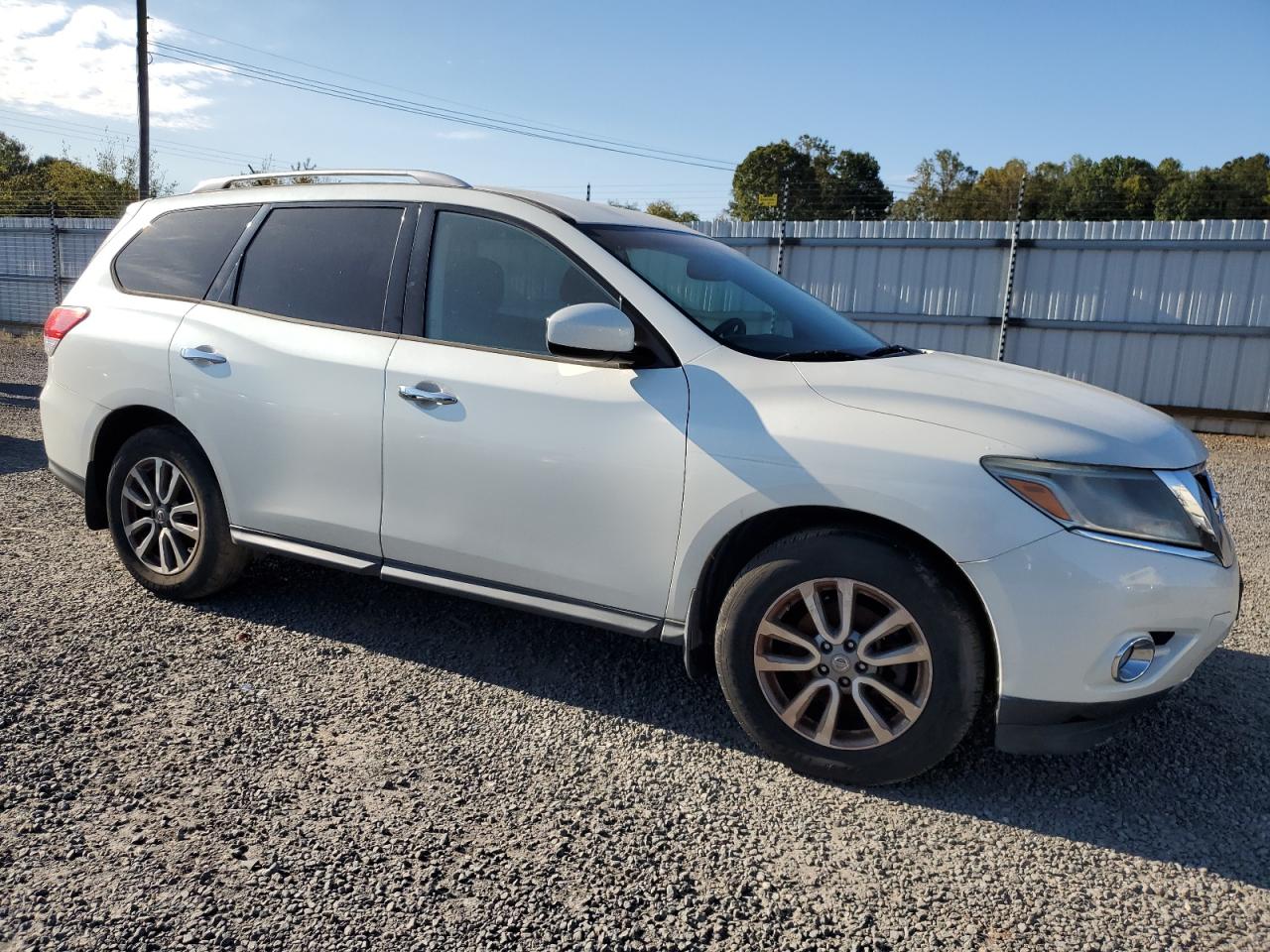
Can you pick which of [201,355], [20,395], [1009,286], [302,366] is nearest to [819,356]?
[302,366]

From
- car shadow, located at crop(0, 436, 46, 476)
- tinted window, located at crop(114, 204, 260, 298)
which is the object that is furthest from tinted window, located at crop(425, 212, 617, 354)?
car shadow, located at crop(0, 436, 46, 476)

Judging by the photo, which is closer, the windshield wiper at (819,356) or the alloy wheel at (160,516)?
the windshield wiper at (819,356)

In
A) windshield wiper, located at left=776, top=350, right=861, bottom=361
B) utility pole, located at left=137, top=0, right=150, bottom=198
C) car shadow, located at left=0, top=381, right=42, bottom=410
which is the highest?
utility pole, located at left=137, top=0, right=150, bottom=198

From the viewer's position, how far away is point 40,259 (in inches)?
719

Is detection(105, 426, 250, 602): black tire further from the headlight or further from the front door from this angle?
the headlight

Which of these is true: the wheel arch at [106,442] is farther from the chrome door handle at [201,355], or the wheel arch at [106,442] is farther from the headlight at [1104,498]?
the headlight at [1104,498]

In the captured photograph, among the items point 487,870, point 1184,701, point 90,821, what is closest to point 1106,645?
point 1184,701

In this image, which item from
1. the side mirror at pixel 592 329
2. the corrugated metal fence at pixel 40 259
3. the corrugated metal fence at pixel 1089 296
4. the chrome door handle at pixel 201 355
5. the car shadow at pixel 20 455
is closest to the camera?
the side mirror at pixel 592 329

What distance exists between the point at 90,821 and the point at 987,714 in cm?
304

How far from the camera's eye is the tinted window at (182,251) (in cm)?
404

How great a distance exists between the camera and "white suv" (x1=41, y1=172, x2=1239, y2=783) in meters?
2.59

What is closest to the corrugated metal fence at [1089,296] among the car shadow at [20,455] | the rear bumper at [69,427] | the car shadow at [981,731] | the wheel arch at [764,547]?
the car shadow at [981,731]

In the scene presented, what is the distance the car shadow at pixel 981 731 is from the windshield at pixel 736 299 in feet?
4.56

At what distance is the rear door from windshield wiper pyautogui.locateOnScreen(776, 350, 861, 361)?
1507mm
